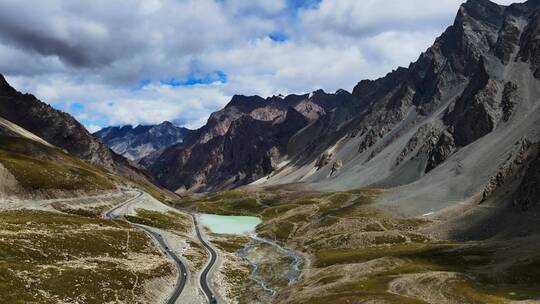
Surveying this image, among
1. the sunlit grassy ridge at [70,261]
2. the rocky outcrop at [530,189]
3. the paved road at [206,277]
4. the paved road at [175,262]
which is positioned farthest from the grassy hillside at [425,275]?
the rocky outcrop at [530,189]

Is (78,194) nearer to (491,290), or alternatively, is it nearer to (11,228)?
(11,228)

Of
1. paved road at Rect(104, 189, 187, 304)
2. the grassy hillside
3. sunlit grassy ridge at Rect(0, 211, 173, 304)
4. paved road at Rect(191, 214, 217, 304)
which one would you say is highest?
sunlit grassy ridge at Rect(0, 211, 173, 304)

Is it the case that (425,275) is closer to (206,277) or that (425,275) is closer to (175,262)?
(206,277)

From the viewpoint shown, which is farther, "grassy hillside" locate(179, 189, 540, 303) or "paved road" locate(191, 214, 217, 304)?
"paved road" locate(191, 214, 217, 304)

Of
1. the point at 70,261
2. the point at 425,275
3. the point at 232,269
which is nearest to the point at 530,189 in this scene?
the point at 425,275

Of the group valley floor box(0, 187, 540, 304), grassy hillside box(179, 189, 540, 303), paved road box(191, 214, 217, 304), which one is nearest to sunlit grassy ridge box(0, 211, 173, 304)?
valley floor box(0, 187, 540, 304)


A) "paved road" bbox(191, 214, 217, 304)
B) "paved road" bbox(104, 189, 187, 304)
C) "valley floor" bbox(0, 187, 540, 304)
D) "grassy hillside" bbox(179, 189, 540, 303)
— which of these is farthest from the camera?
"paved road" bbox(191, 214, 217, 304)

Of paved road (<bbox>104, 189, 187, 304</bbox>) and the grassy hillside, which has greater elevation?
paved road (<bbox>104, 189, 187, 304</bbox>)

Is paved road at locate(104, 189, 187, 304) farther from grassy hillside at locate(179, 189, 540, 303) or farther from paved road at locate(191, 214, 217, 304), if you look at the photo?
grassy hillside at locate(179, 189, 540, 303)

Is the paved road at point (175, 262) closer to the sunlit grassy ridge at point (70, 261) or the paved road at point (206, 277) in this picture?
the sunlit grassy ridge at point (70, 261)
